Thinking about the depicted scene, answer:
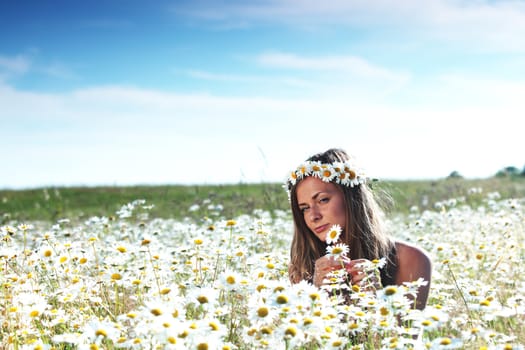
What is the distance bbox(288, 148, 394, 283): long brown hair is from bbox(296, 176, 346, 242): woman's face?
0.05 metres

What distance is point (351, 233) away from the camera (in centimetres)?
439

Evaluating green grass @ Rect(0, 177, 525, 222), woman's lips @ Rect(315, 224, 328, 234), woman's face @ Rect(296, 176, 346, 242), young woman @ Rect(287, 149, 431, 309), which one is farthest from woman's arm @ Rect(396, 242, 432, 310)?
green grass @ Rect(0, 177, 525, 222)

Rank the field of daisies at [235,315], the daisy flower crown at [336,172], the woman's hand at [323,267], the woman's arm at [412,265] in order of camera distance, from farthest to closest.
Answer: the daisy flower crown at [336,172] < the woman's arm at [412,265] < the woman's hand at [323,267] < the field of daisies at [235,315]

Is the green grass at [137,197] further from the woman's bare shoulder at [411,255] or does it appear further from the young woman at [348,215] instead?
the woman's bare shoulder at [411,255]

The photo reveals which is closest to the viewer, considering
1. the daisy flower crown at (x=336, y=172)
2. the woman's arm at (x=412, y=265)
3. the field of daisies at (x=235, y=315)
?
the field of daisies at (x=235, y=315)

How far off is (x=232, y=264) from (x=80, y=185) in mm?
19912

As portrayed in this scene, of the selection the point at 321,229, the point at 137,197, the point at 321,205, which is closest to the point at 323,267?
the point at 321,229

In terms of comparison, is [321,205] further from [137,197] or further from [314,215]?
[137,197]

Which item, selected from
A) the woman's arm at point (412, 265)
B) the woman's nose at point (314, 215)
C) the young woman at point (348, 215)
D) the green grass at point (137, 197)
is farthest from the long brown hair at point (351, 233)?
the green grass at point (137, 197)

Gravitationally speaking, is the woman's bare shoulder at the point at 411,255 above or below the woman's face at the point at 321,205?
below

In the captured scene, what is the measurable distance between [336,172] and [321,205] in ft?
0.94

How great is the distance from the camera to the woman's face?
435cm

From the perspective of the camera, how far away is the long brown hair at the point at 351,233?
441 cm

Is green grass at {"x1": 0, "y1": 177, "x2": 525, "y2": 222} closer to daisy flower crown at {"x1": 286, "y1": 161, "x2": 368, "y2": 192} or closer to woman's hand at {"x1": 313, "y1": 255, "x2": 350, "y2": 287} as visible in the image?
daisy flower crown at {"x1": 286, "y1": 161, "x2": 368, "y2": 192}
